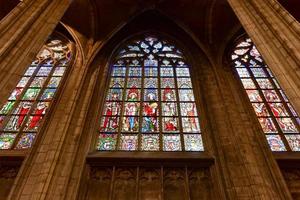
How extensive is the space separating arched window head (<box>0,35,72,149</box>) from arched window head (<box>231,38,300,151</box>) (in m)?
5.53

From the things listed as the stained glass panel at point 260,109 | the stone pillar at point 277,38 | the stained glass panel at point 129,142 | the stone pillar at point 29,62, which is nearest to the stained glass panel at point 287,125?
the stained glass panel at point 260,109

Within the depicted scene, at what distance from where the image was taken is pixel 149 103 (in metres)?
8.76

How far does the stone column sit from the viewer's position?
475cm

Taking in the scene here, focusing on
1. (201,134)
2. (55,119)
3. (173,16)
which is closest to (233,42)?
(173,16)

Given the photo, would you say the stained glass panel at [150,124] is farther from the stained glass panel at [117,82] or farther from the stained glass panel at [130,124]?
the stained glass panel at [117,82]

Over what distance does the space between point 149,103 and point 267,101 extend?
10.7 ft

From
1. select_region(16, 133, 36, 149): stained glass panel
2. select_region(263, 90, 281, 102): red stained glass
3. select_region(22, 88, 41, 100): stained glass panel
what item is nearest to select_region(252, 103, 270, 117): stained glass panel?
select_region(263, 90, 281, 102): red stained glass

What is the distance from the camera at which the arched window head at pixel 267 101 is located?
24.6 ft

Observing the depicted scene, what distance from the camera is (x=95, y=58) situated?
33.3ft

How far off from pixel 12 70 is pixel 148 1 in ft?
24.5

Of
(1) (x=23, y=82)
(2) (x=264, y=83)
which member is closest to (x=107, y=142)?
(1) (x=23, y=82)

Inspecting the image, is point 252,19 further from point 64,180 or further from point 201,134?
point 64,180

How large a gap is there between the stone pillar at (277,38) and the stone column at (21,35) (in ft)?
12.3

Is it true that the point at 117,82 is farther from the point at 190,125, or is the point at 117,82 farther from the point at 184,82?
the point at 190,125
